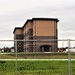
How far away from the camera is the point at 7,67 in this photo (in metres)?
19.0

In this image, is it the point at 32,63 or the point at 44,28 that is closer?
the point at 32,63

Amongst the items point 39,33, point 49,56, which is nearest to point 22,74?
point 49,56

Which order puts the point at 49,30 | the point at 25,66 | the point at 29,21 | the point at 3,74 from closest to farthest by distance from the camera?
the point at 3,74 → the point at 25,66 → the point at 49,30 → the point at 29,21

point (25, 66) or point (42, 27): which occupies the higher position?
point (42, 27)

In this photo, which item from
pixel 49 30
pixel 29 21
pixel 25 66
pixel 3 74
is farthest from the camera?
pixel 29 21

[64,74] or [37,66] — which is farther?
[37,66]

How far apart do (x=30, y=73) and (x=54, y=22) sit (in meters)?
58.1

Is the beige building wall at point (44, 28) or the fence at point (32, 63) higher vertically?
the beige building wall at point (44, 28)

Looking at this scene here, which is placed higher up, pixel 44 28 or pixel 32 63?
pixel 44 28

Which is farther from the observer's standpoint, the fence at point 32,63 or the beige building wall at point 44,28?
the beige building wall at point 44,28

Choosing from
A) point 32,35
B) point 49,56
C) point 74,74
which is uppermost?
point 32,35

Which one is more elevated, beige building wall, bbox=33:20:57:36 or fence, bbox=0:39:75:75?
beige building wall, bbox=33:20:57:36

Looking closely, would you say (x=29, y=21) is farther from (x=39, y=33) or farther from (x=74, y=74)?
(x=74, y=74)

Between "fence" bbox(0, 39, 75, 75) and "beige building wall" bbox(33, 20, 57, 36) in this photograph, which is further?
"beige building wall" bbox(33, 20, 57, 36)
